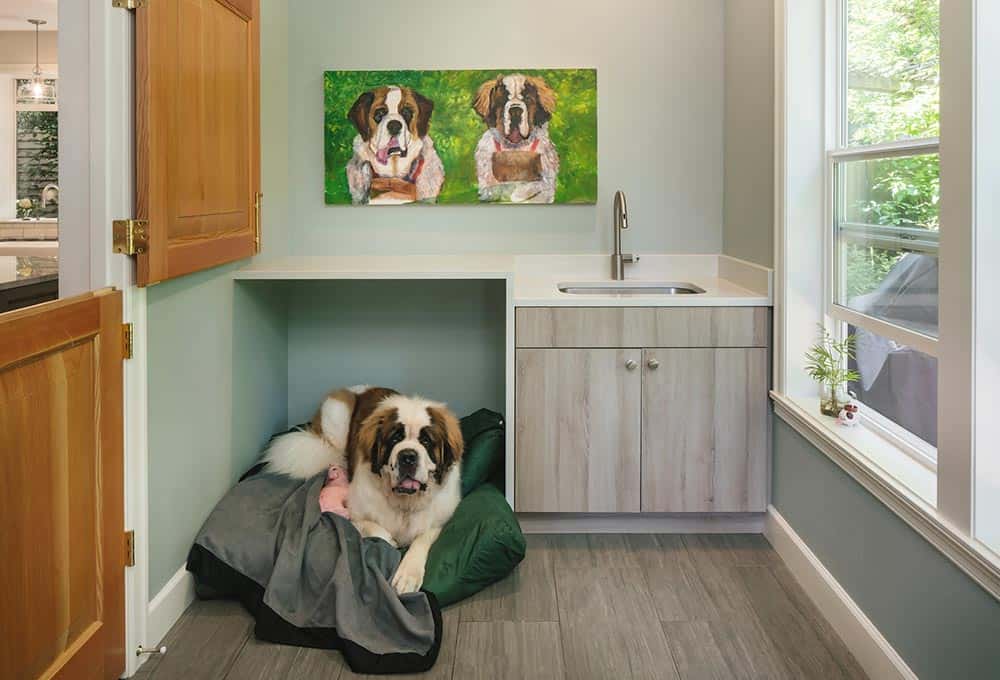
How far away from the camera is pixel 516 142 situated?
A: 4.06 m

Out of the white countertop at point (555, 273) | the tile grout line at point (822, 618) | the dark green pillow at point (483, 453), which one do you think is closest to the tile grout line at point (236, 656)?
the dark green pillow at point (483, 453)

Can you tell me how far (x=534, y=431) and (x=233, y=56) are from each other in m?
1.59

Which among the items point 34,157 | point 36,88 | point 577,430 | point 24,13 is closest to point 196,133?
point 577,430

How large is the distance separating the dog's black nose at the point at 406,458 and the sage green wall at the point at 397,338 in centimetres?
96

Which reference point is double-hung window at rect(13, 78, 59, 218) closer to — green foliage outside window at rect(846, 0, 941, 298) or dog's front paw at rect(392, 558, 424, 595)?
dog's front paw at rect(392, 558, 424, 595)

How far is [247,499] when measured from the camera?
323cm

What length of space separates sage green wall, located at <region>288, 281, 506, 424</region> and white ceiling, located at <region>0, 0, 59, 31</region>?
378cm

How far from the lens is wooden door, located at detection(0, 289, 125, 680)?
194cm

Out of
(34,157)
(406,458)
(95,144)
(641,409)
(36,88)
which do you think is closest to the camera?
(95,144)

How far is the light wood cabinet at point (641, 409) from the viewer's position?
11.3 feet

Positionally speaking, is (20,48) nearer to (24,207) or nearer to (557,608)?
(24,207)

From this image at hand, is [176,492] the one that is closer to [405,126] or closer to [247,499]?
[247,499]

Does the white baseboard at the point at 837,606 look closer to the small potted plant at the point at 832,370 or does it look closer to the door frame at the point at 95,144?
the small potted plant at the point at 832,370

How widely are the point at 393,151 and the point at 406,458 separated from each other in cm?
146
